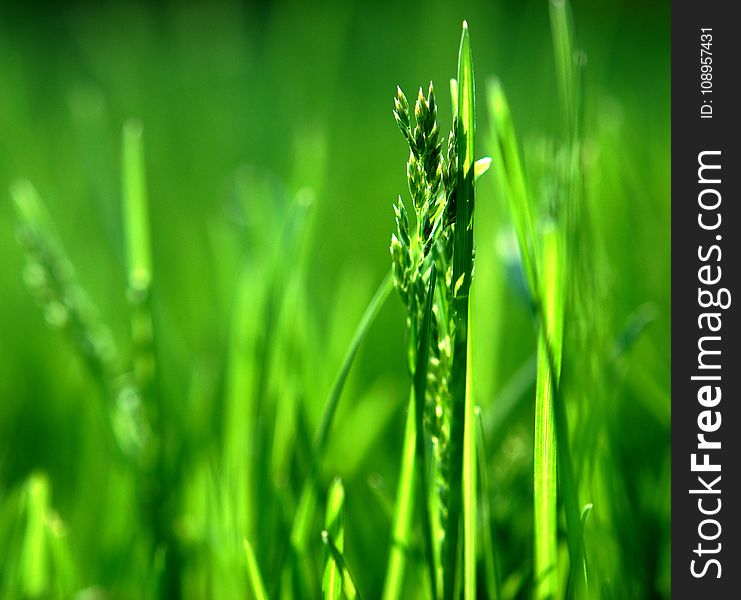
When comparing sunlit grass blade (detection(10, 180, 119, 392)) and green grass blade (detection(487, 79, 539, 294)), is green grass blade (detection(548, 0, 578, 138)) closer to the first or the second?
green grass blade (detection(487, 79, 539, 294))

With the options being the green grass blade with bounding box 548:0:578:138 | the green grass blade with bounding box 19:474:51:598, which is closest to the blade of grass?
the green grass blade with bounding box 548:0:578:138

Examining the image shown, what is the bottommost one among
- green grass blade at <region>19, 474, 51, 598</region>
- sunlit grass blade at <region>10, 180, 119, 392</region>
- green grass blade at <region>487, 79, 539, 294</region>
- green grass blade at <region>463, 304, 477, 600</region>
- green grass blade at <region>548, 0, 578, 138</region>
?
green grass blade at <region>19, 474, 51, 598</region>

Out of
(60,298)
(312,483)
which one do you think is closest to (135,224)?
(60,298)

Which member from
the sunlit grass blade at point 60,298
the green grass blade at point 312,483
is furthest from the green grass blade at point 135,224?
the green grass blade at point 312,483

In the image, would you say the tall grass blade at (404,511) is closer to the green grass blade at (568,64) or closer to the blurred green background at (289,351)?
the blurred green background at (289,351)

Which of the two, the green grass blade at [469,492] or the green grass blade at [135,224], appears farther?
the green grass blade at [135,224]

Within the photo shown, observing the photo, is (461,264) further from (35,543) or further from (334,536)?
(35,543)
